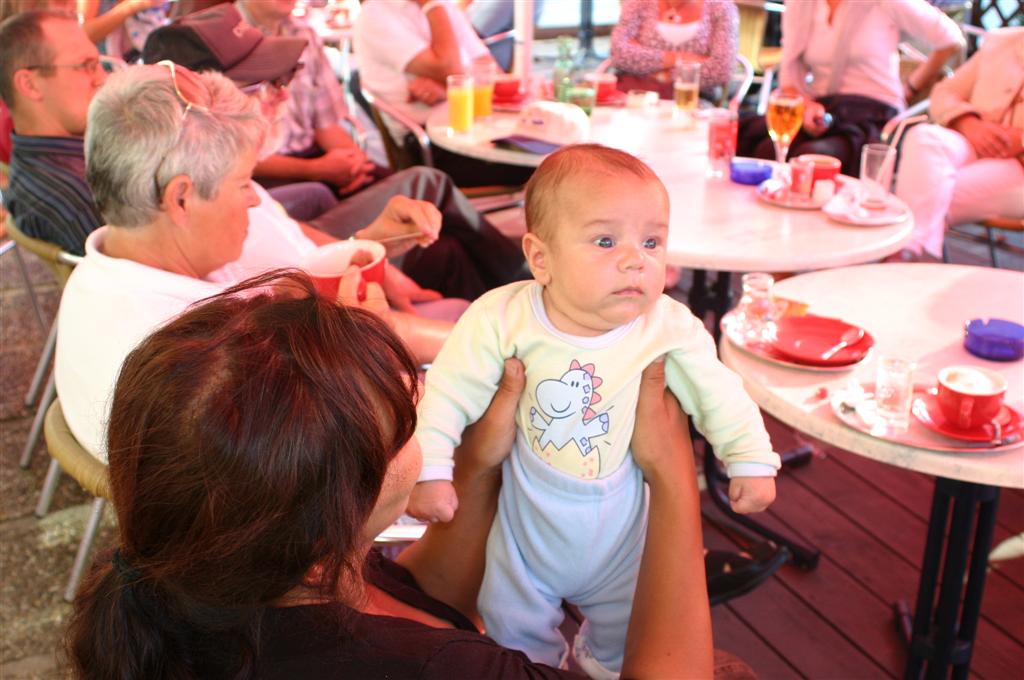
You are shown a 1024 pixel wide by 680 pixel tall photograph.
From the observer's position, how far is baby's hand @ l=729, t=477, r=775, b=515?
137cm

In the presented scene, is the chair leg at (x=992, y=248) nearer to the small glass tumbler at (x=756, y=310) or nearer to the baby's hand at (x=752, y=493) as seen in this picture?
the small glass tumbler at (x=756, y=310)

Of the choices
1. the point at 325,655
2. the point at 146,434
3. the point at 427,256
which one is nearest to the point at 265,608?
the point at 325,655

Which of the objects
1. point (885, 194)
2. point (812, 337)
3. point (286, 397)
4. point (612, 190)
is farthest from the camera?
point (885, 194)

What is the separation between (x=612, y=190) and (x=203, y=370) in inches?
27.2

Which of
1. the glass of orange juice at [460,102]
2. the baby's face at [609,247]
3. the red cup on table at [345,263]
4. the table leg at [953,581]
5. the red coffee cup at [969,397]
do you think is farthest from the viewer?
the glass of orange juice at [460,102]

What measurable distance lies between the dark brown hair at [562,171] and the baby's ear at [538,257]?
0.01m

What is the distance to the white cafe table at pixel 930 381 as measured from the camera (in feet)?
4.91

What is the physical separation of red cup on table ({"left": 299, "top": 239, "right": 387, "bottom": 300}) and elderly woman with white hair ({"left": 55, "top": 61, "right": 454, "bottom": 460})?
0.67ft

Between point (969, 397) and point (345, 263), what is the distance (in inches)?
48.9

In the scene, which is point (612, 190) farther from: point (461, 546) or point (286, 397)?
point (286, 397)

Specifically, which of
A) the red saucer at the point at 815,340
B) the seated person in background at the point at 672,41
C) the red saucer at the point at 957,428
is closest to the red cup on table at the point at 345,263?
the red saucer at the point at 815,340

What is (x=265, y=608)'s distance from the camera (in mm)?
920

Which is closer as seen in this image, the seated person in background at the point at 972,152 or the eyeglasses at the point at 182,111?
the eyeglasses at the point at 182,111

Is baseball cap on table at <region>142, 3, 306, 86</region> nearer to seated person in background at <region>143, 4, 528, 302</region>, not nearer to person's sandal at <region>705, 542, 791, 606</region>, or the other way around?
seated person in background at <region>143, 4, 528, 302</region>
